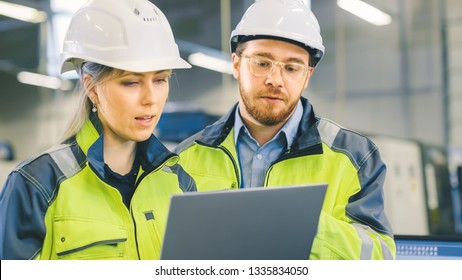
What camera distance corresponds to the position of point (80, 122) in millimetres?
1710

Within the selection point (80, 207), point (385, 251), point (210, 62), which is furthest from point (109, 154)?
point (210, 62)

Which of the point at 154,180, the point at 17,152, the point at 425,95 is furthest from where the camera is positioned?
the point at 17,152

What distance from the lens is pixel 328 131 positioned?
6.63 ft

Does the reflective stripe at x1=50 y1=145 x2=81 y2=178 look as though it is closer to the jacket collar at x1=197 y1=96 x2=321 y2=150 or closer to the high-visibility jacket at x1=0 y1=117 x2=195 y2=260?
the high-visibility jacket at x1=0 y1=117 x2=195 y2=260

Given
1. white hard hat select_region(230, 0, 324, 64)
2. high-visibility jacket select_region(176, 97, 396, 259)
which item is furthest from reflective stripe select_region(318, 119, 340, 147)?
white hard hat select_region(230, 0, 324, 64)

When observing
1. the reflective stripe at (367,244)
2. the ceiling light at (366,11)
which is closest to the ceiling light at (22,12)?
the ceiling light at (366,11)

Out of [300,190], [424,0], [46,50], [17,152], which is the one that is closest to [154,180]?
[300,190]

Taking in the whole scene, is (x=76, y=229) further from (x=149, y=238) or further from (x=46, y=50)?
(x=46, y=50)

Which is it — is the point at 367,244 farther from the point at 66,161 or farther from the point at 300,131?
the point at 66,161

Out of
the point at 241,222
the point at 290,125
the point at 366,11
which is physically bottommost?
the point at 241,222

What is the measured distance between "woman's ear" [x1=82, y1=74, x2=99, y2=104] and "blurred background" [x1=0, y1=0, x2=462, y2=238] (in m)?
2.63

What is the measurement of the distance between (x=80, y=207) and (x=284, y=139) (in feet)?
2.52

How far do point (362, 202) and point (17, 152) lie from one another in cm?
837

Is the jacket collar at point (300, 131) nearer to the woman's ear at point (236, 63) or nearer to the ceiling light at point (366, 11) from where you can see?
the woman's ear at point (236, 63)
